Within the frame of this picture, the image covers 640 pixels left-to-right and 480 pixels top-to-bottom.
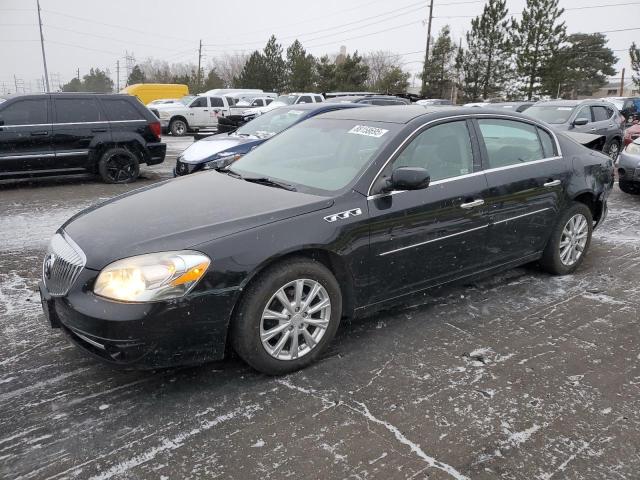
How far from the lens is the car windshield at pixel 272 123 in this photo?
29.1 feet

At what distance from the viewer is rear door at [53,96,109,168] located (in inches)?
356

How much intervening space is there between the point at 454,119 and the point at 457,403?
2156 mm

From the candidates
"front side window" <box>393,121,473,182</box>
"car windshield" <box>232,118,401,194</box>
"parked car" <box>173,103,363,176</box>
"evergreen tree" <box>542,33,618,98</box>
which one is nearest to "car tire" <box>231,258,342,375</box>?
"car windshield" <box>232,118,401,194</box>

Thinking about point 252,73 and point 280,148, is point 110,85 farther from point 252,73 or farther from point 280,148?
point 280,148

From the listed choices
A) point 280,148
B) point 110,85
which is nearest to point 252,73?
point 280,148

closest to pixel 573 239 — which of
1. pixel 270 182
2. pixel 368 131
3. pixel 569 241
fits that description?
pixel 569 241

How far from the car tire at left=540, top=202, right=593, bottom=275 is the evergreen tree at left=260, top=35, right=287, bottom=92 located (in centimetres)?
4929

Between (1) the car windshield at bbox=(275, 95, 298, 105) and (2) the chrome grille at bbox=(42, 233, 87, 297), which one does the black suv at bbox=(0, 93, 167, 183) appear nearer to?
(2) the chrome grille at bbox=(42, 233, 87, 297)

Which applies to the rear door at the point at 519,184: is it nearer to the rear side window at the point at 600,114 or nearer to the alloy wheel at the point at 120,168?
the alloy wheel at the point at 120,168

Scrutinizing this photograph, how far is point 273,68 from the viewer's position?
171ft

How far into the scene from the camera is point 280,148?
14.1 feet

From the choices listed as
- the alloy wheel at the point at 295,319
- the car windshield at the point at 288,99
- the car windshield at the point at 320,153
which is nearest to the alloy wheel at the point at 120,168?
the car windshield at the point at 320,153

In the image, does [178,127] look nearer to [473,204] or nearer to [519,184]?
[519,184]

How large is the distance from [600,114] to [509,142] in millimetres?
9783
